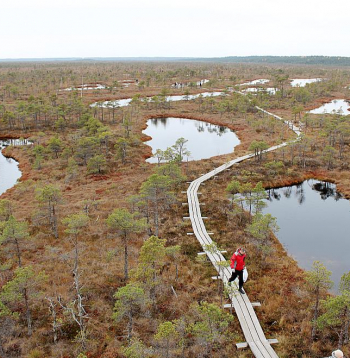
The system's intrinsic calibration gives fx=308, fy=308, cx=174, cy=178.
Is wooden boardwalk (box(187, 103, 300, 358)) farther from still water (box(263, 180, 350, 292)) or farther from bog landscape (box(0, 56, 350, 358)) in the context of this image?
still water (box(263, 180, 350, 292))

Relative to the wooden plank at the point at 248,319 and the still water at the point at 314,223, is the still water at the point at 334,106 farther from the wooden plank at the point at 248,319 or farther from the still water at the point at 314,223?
the wooden plank at the point at 248,319

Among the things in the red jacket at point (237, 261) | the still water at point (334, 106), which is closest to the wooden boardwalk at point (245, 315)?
the red jacket at point (237, 261)

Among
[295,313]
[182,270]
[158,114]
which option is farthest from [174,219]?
[158,114]

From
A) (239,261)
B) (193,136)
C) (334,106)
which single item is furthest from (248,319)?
(334,106)

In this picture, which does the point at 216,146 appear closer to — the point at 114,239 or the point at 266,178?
the point at 266,178

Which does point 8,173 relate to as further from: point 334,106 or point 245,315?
point 334,106

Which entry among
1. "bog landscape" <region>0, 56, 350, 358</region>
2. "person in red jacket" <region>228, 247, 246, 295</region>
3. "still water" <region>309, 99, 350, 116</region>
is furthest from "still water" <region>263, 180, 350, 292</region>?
"still water" <region>309, 99, 350, 116</region>
